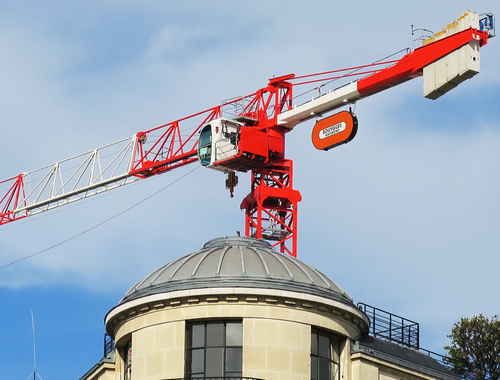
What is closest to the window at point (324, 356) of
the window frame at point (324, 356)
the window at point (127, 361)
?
the window frame at point (324, 356)

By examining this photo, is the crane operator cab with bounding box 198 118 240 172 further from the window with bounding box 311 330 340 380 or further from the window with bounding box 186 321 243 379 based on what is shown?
the window with bounding box 186 321 243 379

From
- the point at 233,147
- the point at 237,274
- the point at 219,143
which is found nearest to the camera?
the point at 237,274

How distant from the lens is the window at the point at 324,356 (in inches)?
1774

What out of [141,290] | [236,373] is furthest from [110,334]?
[236,373]

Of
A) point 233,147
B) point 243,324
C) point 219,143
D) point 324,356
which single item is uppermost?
point 219,143

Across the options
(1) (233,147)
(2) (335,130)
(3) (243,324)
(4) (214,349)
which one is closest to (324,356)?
(3) (243,324)

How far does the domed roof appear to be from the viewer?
45062mm

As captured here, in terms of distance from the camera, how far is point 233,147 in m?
99.0

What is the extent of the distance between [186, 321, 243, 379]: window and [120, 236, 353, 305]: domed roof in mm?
1676

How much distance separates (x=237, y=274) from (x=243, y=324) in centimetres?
228

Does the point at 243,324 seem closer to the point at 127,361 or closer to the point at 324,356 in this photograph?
the point at 324,356

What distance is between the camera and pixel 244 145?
97.1 m

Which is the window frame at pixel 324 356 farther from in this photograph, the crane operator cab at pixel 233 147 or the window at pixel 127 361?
the crane operator cab at pixel 233 147

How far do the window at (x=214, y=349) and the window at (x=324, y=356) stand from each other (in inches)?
124
